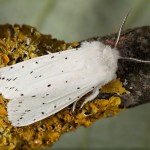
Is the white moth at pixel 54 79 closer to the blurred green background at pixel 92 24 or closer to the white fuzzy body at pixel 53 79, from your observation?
the white fuzzy body at pixel 53 79

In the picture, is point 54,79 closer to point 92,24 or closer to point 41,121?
point 41,121

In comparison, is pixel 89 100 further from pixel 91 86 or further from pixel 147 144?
pixel 147 144

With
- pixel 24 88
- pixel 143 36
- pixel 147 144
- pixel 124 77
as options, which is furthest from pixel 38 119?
pixel 147 144

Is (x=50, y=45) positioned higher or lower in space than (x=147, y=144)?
higher

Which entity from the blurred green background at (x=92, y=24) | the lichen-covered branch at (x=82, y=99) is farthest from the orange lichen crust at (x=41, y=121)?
the blurred green background at (x=92, y=24)

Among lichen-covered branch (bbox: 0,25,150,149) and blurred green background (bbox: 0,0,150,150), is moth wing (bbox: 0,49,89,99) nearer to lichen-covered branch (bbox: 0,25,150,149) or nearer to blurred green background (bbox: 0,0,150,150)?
lichen-covered branch (bbox: 0,25,150,149)

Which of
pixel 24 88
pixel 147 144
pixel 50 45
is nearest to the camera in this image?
pixel 24 88

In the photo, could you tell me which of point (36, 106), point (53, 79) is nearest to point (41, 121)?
point (36, 106)
